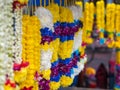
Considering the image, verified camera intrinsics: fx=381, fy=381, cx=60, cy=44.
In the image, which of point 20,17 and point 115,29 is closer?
point 20,17

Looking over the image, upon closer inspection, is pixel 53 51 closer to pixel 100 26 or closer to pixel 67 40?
pixel 67 40

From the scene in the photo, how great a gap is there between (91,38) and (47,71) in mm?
3157

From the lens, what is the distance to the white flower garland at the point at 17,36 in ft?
6.00

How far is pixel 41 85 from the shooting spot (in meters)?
2.23

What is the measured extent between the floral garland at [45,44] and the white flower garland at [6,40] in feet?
1.34

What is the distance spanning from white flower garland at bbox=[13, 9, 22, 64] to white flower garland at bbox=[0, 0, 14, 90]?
5 cm

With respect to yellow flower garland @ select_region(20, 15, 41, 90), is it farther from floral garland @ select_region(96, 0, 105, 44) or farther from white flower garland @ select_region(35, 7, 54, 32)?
floral garland @ select_region(96, 0, 105, 44)

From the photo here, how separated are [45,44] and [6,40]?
517mm


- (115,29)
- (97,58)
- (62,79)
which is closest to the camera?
(62,79)

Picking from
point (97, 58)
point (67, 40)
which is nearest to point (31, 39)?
point (67, 40)

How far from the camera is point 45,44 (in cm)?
221

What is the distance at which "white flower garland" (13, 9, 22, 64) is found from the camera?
1.83 meters

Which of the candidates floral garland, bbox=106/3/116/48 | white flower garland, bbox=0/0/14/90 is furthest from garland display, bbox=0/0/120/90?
floral garland, bbox=106/3/116/48

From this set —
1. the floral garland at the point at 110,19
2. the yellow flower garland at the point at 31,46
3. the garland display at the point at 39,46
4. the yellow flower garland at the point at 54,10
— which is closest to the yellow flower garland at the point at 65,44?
the garland display at the point at 39,46
